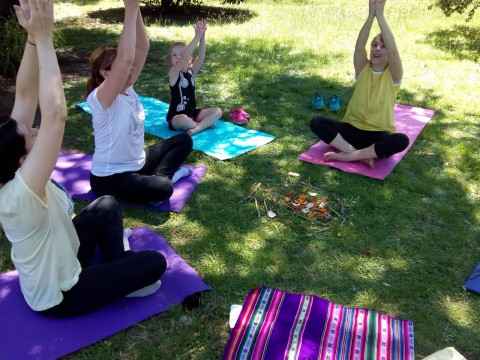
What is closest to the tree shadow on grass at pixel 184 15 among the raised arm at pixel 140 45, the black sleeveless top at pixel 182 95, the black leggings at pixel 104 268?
the black sleeveless top at pixel 182 95

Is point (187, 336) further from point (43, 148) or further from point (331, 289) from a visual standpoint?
point (43, 148)

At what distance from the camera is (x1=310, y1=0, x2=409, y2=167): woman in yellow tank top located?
4.11 m

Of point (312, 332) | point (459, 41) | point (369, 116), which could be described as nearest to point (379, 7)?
point (369, 116)

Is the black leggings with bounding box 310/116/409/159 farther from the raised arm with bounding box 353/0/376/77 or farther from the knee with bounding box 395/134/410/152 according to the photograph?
the raised arm with bounding box 353/0/376/77

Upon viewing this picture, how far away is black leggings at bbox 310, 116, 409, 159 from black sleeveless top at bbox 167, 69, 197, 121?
1.48 meters

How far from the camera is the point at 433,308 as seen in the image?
2654 millimetres

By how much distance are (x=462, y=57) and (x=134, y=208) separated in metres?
6.66

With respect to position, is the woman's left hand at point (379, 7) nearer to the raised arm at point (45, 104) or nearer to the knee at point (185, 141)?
the knee at point (185, 141)

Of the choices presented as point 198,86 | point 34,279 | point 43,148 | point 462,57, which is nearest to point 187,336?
point 34,279

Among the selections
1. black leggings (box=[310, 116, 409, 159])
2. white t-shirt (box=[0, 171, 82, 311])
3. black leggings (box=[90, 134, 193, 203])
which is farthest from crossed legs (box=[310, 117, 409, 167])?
white t-shirt (box=[0, 171, 82, 311])

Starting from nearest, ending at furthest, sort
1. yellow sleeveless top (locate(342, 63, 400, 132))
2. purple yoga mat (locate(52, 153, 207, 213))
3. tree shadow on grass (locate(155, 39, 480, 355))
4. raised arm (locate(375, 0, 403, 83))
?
tree shadow on grass (locate(155, 39, 480, 355)) < purple yoga mat (locate(52, 153, 207, 213)) < raised arm (locate(375, 0, 403, 83)) < yellow sleeveless top (locate(342, 63, 400, 132))

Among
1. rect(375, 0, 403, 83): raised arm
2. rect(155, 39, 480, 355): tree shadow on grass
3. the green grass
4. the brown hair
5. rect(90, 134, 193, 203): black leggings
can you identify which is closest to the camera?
the green grass

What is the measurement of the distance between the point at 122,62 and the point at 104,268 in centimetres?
133

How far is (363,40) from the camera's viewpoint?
13.5ft
